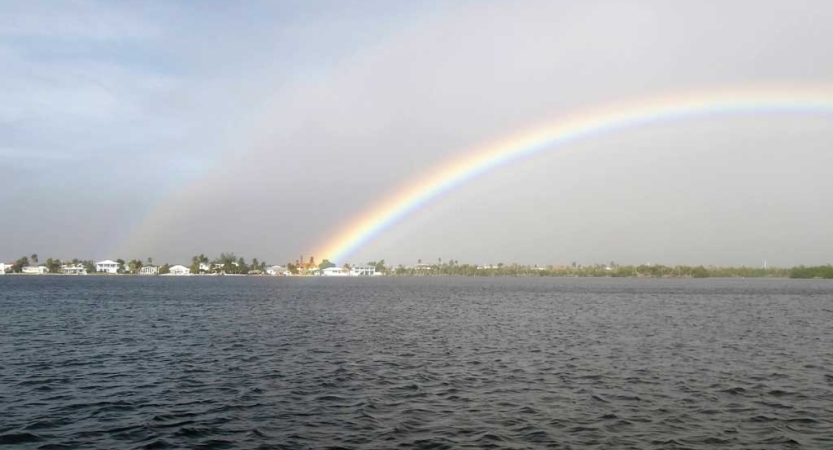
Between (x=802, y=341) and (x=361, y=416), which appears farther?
(x=802, y=341)

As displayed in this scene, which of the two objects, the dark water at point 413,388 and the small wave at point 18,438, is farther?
the dark water at point 413,388

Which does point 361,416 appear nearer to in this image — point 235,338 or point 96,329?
point 235,338

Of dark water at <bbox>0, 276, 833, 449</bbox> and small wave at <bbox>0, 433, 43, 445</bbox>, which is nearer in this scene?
small wave at <bbox>0, 433, 43, 445</bbox>

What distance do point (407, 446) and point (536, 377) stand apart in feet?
41.8

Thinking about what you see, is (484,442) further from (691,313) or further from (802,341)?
(691,313)

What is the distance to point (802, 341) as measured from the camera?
4566 centimetres

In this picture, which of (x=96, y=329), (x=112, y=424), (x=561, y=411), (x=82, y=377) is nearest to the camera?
(x=112, y=424)

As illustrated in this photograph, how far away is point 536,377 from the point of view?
30000mm

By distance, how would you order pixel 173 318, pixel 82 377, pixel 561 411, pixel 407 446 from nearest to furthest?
1. pixel 407 446
2. pixel 561 411
3. pixel 82 377
4. pixel 173 318

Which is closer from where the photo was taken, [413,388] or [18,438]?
[18,438]

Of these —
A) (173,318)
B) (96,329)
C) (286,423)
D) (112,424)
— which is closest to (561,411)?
(286,423)

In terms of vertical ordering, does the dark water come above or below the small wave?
above

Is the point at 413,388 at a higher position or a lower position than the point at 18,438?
higher

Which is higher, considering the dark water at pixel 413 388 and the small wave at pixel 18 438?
the dark water at pixel 413 388
